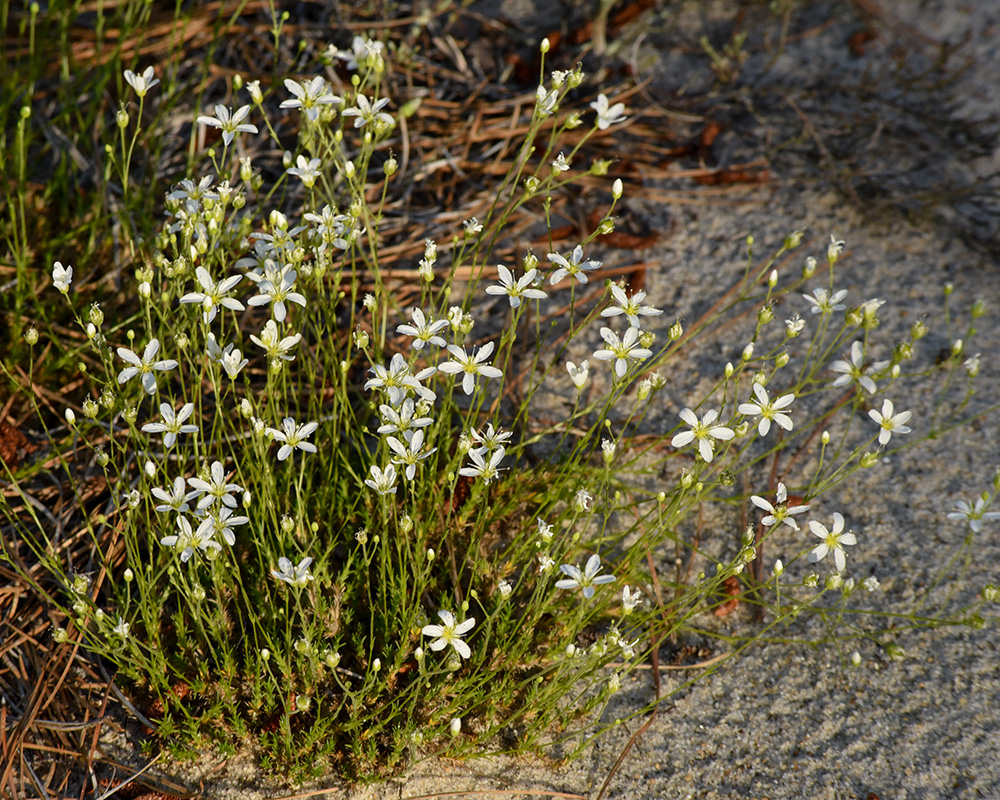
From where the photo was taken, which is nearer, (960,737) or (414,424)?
(414,424)

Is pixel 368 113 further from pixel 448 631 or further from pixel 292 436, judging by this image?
pixel 448 631

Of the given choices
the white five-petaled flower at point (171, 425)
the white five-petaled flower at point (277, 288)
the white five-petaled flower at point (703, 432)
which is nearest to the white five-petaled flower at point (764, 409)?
the white five-petaled flower at point (703, 432)

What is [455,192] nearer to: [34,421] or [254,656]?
[34,421]

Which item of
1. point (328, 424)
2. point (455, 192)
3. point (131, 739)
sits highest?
point (455, 192)

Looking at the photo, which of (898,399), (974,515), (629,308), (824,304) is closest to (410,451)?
(629,308)

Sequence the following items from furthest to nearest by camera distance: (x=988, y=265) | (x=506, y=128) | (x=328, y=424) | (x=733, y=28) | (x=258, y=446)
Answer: (x=733, y=28) → (x=506, y=128) → (x=988, y=265) → (x=328, y=424) → (x=258, y=446)

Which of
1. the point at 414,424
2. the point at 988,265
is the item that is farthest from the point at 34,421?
the point at 988,265

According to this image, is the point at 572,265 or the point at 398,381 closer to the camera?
the point at 398,381
